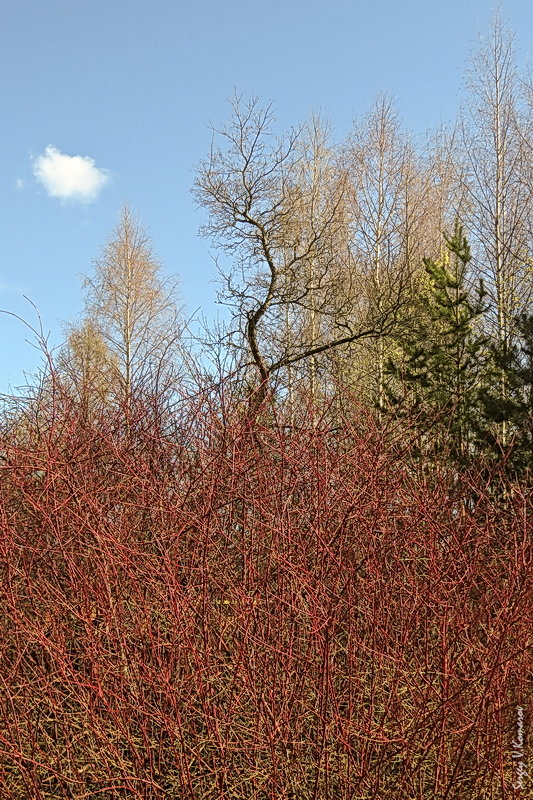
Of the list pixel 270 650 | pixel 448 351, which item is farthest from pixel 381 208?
pixel 270 650

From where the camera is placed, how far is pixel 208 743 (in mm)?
3814

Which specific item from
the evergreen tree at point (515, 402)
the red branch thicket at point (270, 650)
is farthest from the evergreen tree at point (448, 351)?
the red branch thicket at point (270, 650)

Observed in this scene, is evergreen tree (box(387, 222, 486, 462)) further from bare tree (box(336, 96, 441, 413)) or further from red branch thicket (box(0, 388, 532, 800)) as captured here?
red branch thicket (box(0, 388, 532, 800))

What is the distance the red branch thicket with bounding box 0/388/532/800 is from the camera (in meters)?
3.38

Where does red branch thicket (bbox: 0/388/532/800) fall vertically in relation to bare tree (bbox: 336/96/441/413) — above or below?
below

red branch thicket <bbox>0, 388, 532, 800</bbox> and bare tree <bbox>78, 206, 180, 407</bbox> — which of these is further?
bare tree <bbox>78, 206, 180, 407</bbox>

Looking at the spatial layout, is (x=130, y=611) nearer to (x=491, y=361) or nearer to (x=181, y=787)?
(x=181, y=787)

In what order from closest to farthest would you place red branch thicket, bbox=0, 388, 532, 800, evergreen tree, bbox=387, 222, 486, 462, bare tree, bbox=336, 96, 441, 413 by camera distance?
red branch thicket, bbox=0, 388, 532, 800
evergreen tree, bbox=387, 222, 486, 462
bare tree, bbox=336, 96, 441, 413

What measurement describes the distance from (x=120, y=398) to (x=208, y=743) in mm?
2895

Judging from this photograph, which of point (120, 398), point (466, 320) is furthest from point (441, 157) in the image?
point (120, 398)

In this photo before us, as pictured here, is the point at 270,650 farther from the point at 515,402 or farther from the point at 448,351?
the point at 448,351

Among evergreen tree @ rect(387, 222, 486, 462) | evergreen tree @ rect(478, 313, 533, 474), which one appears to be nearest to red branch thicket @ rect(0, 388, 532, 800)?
evergreen tree @ rect(478, 313, 533, 474)

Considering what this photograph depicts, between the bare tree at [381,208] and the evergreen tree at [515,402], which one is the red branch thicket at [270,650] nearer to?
the evergreen tree at [515,402]

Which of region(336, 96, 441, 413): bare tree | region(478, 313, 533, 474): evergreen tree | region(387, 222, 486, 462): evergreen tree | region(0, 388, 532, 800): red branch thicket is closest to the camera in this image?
region(0, 388, 532, 800): red branch thicket
